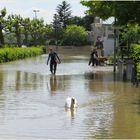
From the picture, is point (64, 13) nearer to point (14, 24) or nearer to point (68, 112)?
point (14, 24)

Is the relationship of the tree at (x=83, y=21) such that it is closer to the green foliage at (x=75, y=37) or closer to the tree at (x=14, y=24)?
the green foliage at (x=75, y=37)

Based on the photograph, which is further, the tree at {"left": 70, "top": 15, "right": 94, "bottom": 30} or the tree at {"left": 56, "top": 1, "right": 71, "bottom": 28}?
the tree at {"left": 56, "top": 1, "right": 71, "bottom": 28}

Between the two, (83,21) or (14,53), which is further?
(83,21)

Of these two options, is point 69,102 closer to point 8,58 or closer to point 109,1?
point 109,1

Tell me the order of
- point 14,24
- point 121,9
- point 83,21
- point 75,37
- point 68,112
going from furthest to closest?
point 83,21 → point 75,37 → point 14,24 → point 121,9 → point 68,112

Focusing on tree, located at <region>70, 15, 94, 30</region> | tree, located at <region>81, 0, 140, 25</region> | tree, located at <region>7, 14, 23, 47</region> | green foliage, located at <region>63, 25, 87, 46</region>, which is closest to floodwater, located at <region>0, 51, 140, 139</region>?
tree, located at <region>81, 0, 140, 25</region>

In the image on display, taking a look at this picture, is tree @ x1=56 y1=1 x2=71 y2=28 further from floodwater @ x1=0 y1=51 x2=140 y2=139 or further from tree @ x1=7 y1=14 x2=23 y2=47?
floodwater @ x1=0 y1=51 x2=140 y2=139

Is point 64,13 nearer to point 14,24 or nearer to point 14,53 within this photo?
point 14,24

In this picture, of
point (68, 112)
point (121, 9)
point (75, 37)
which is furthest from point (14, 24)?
point (68, 112)

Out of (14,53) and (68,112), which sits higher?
(14,53)

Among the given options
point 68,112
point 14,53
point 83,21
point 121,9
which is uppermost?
point 83,21

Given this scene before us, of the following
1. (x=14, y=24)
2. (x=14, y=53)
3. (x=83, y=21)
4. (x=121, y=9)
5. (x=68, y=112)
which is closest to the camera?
(x=68, y=112)

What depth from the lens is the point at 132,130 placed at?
1052cm

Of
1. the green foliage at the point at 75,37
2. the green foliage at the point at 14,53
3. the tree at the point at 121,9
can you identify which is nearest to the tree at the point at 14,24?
the green foliage at the point at 14,53
